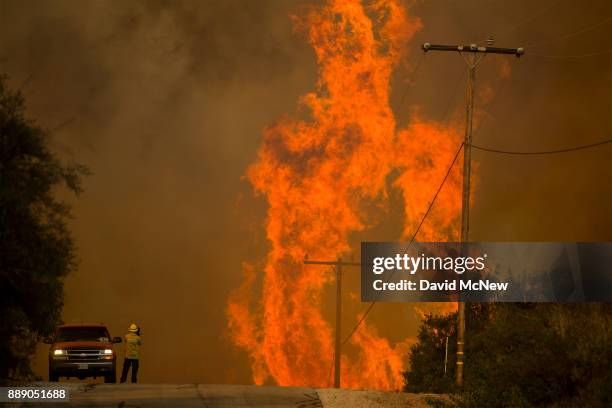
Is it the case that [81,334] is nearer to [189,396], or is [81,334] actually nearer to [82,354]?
[82,354]

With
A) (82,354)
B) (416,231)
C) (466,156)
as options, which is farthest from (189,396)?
(416,231)

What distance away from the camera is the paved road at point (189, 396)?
19891 millimetres

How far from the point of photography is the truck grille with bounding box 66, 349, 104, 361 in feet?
87.6

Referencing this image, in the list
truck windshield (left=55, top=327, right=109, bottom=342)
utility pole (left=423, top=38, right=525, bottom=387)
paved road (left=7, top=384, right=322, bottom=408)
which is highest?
utility pole (left=423, top=38, right=525, bottom=387)

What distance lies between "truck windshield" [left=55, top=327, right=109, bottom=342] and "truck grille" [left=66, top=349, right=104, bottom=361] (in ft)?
2.73

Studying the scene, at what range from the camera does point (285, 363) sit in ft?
210

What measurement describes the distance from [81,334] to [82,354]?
1.20m

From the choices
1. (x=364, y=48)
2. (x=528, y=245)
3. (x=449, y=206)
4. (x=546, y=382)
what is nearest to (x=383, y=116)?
(x=364, y=48)

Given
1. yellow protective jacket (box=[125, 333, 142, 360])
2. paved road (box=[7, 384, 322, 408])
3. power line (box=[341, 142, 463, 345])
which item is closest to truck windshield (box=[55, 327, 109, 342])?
yellow protective jacket (box=[125, 333, 142, 360])

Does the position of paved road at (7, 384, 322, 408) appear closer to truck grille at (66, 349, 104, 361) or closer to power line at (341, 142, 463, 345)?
truck grille at (66, 349, 104, 361)

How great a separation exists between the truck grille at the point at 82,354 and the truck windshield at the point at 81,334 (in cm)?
83

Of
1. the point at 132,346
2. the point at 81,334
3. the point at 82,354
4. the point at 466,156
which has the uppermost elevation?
the point at 466,156

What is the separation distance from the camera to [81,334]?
27859 millimetres

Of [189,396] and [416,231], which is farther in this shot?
[416,231]
